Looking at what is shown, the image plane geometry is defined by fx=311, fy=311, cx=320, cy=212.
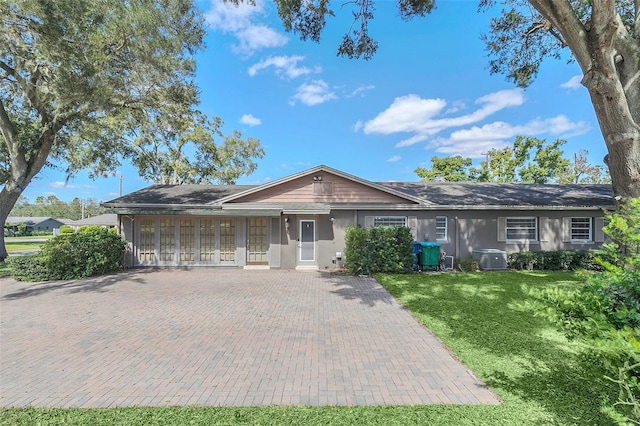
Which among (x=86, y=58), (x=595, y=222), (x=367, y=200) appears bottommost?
(x=595, y=222)

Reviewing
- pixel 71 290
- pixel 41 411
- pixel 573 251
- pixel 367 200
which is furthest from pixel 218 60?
pixel 573 251

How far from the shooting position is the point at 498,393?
385 centimetres

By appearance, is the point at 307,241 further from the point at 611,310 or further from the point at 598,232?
the point at 598,232

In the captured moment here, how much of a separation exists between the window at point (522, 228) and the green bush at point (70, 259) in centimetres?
1775

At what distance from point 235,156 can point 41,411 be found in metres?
33.2

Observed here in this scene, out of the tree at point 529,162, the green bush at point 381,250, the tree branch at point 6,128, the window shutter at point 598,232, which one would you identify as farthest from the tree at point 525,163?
the tree branch at point 6,128

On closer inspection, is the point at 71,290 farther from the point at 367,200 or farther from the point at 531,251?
the point at 531,251

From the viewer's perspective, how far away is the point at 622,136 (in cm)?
687

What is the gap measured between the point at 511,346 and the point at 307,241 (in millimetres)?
9747

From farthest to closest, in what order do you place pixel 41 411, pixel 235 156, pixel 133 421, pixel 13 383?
pixel 235 156, pixel 13 383, pixel 41 411, pixel 133 421

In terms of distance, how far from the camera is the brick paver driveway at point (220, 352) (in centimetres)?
391

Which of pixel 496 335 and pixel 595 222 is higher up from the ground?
pixel 595 222

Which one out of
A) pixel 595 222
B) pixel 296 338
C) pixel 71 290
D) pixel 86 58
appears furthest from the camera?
pixel 595 222

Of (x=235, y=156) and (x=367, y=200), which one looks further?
(x=235, y=156)
